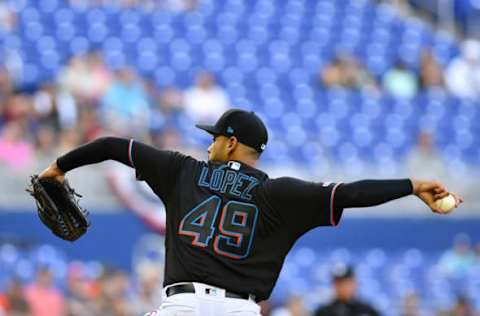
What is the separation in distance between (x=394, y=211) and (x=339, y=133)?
1479mm

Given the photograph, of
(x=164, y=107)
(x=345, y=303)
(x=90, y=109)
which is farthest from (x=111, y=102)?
(x=345, y=303)

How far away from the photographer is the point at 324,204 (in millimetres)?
5539

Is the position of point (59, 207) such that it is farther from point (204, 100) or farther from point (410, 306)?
point (204, 100)

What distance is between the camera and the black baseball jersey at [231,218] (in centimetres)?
561

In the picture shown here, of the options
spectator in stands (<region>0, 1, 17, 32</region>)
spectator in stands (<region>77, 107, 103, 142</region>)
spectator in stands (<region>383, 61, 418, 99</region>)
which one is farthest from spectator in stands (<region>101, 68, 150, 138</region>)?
spectator in stands (<region>383, 61, 418, 99</region>)

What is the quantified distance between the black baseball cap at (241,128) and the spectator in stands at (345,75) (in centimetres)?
996

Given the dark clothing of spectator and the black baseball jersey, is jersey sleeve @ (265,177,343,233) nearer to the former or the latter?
the black baseball jersey

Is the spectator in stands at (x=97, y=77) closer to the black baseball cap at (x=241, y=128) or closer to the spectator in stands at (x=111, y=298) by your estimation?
the spectator in stands at (x=111, y=298)

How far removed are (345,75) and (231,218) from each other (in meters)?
10.5

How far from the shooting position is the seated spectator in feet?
42.2

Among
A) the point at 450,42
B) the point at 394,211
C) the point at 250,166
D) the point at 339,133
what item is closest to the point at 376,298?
the point at 394,211

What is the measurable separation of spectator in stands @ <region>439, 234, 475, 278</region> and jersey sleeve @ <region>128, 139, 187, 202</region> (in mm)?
8434

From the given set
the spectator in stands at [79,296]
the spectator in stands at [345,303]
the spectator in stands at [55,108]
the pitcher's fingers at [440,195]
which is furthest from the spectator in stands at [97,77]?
the pitcher's fingers at [440,195]

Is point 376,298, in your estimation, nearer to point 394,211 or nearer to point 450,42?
point 394,211
